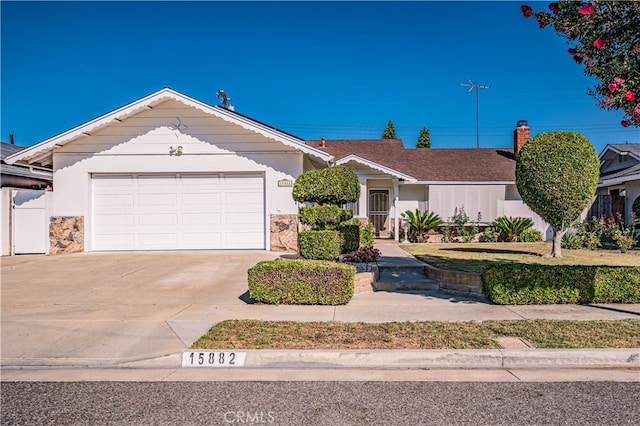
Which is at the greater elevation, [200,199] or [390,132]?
[390,132]

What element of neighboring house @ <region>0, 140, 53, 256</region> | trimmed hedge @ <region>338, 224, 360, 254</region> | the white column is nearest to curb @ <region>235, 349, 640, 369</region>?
trimmed hedge @ <region>338, 224, 360, 254</region>

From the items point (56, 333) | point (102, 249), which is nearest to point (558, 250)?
point (56, 333)

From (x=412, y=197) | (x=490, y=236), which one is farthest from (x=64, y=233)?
(x=490, y=236)

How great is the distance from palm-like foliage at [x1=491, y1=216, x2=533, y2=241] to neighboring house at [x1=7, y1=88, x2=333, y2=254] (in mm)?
8569

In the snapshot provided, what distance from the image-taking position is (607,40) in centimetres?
557

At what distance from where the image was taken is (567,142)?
11555mm

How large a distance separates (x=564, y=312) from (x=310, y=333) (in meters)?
4.08

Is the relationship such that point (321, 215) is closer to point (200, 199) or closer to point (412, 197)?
point (200, 199)

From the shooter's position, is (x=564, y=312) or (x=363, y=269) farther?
(x=363, y=269)

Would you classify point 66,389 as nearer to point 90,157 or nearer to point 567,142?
point 90,157

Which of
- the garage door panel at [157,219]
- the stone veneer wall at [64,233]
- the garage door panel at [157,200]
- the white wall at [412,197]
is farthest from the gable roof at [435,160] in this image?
the stone veneer wall at [64,233]

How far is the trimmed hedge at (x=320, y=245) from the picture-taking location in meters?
9.07

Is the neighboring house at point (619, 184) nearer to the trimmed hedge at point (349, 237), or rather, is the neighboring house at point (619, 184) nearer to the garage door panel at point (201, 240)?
the trimmed hedge at point (349, 237)

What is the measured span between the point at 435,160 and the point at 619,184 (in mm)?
7884
